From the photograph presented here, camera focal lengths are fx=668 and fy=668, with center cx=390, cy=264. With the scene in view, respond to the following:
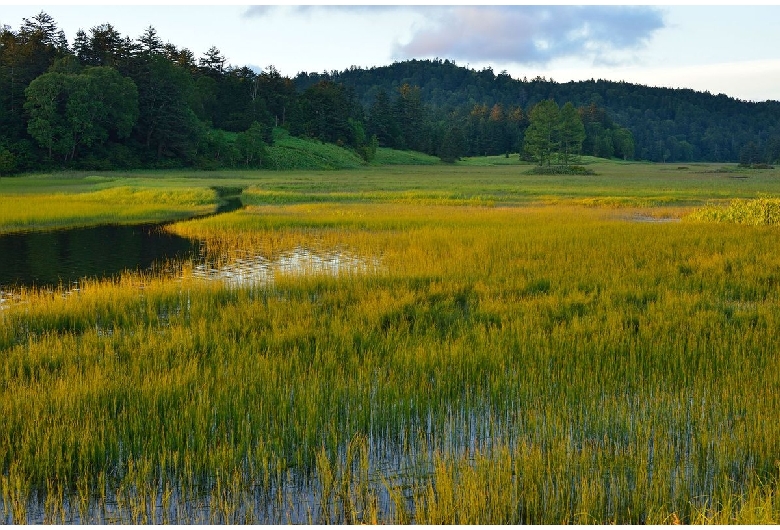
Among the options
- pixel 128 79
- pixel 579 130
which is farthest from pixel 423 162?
pixel 128 79

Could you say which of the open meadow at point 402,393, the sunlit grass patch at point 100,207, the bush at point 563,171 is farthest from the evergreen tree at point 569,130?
the open meadow at point 402,393

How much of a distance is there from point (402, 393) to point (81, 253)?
65.0 ft

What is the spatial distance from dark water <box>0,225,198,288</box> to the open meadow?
2.01 meters

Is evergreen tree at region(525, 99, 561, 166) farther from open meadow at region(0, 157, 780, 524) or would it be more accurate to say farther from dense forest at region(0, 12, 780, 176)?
open meadow at region(0, 157, 780, 524)

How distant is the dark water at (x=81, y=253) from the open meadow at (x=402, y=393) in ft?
6.59

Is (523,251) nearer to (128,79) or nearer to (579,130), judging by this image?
(128,79)

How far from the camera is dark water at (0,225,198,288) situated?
20656 mm

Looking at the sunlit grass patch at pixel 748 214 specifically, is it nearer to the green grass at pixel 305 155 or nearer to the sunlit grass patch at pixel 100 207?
the sunlit grass patch at pixel 100 207

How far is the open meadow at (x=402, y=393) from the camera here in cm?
655

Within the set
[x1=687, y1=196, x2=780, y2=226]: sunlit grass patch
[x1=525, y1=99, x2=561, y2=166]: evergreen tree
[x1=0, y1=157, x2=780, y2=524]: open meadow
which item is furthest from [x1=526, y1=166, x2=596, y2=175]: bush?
[x1=0, y1=157, x2=780, y2=524]: open meadow

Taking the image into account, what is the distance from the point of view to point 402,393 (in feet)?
30.6

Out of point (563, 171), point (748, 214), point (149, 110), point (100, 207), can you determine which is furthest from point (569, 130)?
point (100, 207)

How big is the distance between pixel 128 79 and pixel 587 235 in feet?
276

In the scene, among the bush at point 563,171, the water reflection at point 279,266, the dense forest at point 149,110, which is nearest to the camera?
the water reflection at point 279,266
